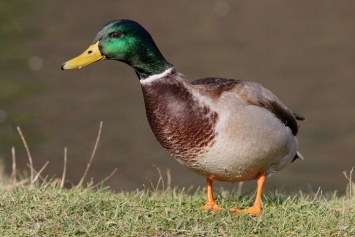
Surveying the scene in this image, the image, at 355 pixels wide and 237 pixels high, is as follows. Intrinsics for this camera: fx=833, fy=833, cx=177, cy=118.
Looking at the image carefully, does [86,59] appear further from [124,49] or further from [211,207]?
[211,207]

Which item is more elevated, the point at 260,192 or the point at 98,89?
the point at 260,192

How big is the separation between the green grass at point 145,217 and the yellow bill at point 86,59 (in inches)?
29.2

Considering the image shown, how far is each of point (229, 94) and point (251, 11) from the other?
45.2 feet

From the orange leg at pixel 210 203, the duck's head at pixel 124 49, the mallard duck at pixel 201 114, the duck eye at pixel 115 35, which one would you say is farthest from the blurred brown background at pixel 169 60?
the duck eye at pixel 115 35

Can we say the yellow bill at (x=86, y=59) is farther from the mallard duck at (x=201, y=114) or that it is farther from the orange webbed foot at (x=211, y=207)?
the orange webbed foot at (x=211, y=207)

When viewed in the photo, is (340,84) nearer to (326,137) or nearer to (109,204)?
(326,137)

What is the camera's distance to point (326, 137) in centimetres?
1142

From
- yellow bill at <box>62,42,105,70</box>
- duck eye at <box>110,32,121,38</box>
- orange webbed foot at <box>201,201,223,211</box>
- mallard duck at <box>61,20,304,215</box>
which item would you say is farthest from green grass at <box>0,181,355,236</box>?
duck eye at <box>110,32,121,38</box>

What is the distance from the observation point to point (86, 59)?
468cm

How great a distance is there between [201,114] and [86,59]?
0.72 metres

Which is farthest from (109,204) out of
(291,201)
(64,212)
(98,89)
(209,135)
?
(98,89)

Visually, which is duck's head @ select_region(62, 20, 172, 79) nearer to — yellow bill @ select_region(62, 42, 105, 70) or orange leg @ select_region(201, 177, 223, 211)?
yellow bill @ select_region(62, 42, 105, 70)

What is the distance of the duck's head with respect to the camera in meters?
4.70

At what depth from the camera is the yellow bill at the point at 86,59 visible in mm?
4652
